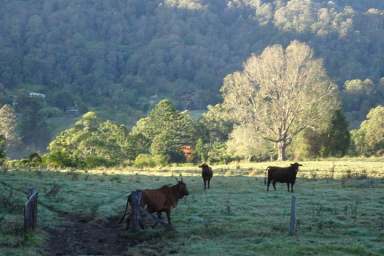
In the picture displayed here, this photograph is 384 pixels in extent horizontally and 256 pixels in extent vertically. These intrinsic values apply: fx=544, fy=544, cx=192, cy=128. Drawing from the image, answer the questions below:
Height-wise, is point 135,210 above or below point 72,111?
below

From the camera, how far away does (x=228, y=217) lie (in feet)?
59.4

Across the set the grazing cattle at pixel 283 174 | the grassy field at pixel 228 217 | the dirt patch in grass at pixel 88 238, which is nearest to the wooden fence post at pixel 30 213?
the grassy field at pixel 228 217

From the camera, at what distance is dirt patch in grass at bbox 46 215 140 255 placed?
13.8m

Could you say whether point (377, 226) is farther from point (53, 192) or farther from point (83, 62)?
point (83, 62)

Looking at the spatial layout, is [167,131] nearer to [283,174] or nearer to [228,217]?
[283,174]

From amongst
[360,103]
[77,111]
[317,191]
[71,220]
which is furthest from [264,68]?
[77,111]

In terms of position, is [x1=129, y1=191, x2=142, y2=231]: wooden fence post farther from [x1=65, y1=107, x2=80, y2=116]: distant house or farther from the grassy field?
[x1=65, y1=107, x2=80, y2=116]: distant house

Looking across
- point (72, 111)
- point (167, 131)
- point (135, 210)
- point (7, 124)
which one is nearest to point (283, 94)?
point (167, 131)

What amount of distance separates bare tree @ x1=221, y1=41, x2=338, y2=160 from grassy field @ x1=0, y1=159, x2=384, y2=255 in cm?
2388

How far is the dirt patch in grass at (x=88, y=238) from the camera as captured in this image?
13.8 meters

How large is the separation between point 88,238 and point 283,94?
39770 millimetres

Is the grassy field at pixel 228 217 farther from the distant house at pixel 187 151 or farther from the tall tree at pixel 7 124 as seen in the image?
the tall tree at pixel 7 124

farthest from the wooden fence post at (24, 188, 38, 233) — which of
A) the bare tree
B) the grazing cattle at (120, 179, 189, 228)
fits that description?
the bare tree

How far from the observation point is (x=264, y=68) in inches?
2089
